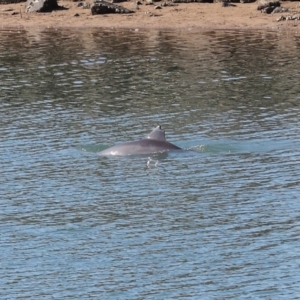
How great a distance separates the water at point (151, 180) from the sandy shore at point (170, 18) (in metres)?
8.38

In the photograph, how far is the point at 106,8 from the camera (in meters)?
52.9

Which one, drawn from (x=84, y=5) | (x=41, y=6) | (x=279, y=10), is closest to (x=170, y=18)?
(x=279, y=10)

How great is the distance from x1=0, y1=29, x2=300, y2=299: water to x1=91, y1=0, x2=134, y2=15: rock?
1168cm

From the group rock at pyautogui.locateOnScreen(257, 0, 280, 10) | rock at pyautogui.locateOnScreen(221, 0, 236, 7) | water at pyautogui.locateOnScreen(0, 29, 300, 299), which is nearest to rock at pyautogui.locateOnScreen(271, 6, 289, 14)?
rock at pyautogui.locateOnScreen(257, 0, 280, 10)

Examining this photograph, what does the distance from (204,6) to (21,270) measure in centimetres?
3690

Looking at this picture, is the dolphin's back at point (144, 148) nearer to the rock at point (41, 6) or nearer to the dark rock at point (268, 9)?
the dark rock at point (268, 9)

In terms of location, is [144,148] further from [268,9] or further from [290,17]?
[268,9]

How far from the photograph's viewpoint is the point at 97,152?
82.9 feet

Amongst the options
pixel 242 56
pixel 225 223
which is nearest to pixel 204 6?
pixel 242 56

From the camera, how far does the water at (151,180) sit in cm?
1658

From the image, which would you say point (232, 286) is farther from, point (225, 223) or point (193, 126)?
point (193, 126)

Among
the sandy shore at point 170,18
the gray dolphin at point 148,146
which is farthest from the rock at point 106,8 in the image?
the gray dolphin at point 148,146

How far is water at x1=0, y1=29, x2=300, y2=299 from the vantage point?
16578 mm

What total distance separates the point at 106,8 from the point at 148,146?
2909cm
